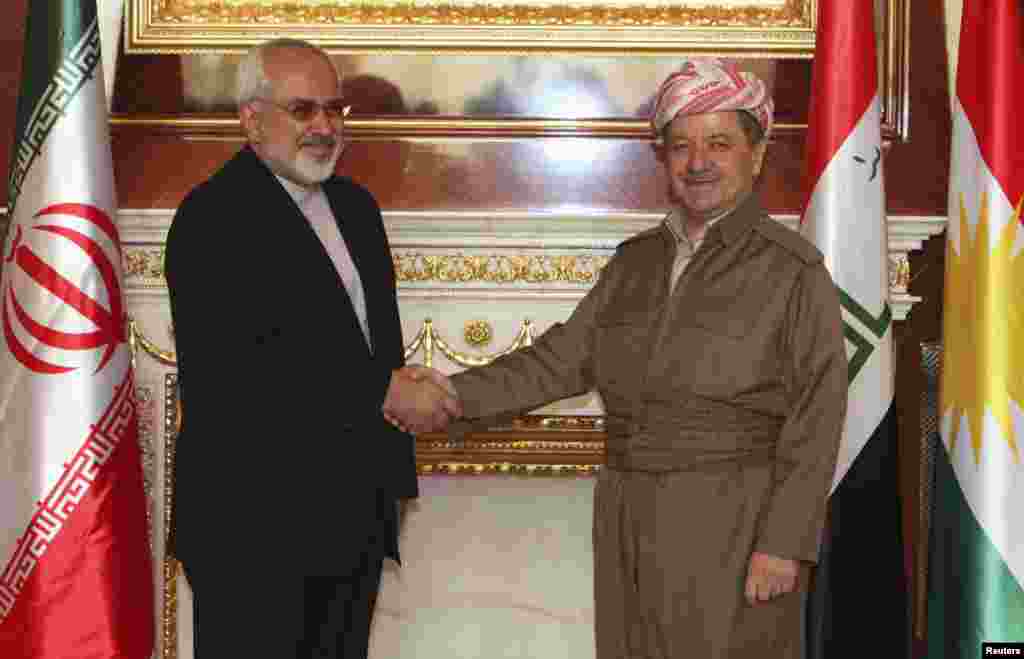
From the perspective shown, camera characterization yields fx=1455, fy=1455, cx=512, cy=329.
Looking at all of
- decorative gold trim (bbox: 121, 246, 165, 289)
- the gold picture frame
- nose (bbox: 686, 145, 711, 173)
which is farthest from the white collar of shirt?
decorative gold trim (bbox: 121, 246, 165, 289)

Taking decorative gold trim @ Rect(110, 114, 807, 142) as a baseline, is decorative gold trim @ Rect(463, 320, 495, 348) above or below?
below

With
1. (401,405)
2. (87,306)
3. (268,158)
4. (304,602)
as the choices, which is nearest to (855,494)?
(401,405)

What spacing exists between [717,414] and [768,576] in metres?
0.30

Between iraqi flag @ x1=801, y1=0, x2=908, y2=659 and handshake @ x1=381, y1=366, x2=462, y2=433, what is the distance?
849 millimetres

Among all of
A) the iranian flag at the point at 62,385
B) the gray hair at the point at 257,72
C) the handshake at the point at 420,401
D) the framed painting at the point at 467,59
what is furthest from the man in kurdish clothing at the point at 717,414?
the iranian flag at the point at 62,385

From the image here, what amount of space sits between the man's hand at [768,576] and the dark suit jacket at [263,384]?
73 cm

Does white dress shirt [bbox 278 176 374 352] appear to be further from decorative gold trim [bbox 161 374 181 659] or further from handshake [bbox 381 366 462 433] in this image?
decorative gold trim [bbox 161 374 181 659]

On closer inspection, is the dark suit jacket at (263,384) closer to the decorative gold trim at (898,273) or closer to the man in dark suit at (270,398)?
the man in dark suit at (270,398)

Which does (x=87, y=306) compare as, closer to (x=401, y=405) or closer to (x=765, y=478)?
(x=401, y=405)

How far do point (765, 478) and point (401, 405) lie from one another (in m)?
0.74

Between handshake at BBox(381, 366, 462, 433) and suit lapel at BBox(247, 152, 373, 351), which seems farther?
handshake at BBox(381, 366, 462, 433)

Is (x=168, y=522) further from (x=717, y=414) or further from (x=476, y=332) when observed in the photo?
(x=717, y=414)

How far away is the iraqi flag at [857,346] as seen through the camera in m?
3.11

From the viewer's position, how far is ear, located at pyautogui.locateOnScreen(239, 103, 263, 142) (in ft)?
9.24
